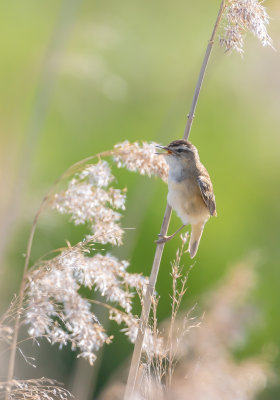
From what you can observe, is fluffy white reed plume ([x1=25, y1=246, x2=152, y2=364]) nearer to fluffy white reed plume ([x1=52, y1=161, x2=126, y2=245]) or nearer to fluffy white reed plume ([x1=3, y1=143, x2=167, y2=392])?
fluffy white reed plume ([x1=3, y1=143, x2=167, y2=392])

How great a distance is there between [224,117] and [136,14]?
7.19 feet

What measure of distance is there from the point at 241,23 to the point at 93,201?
Result: 0.68 metres

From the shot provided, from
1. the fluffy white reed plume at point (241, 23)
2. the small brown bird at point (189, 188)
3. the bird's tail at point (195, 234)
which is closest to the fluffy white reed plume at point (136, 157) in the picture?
the fluffy white reed plume at point (241, 23)

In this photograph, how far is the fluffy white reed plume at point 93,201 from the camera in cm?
181

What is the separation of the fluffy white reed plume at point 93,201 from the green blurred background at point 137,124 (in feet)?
0.58

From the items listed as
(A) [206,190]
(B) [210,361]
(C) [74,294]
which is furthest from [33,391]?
(A) [206,190]

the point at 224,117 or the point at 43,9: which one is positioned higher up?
the point at 43,9

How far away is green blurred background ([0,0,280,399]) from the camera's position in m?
2.40

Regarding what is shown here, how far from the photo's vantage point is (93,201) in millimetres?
1820

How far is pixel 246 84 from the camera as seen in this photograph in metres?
5.52

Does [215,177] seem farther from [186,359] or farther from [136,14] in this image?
[136,14]

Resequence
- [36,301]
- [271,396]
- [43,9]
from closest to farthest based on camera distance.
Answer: [36,301] → [271,396] → [43,9]

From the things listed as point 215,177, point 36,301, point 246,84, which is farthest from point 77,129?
point 36,301

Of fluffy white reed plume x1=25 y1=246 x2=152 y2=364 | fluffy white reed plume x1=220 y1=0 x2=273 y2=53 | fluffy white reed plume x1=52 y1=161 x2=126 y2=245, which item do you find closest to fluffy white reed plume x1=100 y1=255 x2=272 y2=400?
fluffy white reed plume x1=25 y1=246 x2=152 y2=364
